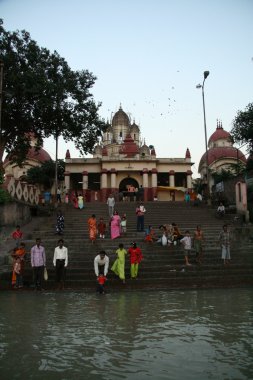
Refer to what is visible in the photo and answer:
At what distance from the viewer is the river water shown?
4043 mm

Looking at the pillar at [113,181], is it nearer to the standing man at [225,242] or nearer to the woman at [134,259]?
the standing man at [225,242]

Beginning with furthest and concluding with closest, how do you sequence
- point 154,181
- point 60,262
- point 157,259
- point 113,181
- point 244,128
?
point 154,181
point 113,181
point 244,128
point 157,259
point 60,262

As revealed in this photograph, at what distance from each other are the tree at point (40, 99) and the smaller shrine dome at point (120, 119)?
33792mm

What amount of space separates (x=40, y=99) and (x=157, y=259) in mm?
10242

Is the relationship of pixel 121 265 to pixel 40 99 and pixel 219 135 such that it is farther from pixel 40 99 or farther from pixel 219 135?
pixel 219 135

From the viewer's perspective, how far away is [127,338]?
17.3 feet

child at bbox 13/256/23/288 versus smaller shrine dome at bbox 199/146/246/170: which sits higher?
smaller shrine dome at bbox 199/146/246/170

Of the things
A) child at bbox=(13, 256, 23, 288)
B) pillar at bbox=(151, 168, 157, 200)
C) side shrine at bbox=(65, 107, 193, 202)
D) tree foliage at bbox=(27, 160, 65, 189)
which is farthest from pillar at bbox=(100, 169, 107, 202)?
child at bbox=(13, 256, 23, 288)

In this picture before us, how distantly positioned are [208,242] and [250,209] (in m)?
6.43

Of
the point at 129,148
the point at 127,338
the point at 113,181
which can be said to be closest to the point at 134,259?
the point at 127,338

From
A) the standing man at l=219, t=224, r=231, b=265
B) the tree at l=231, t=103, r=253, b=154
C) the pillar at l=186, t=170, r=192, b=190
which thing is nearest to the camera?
the standing man at l=219, t=224, r=231, b=265

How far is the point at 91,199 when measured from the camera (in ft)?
124

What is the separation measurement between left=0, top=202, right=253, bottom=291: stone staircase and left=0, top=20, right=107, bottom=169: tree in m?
4.98

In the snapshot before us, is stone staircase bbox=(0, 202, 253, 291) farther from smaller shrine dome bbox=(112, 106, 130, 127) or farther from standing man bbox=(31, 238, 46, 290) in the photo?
smaller shrine dome bbox=(112, 106, 130, 127)
